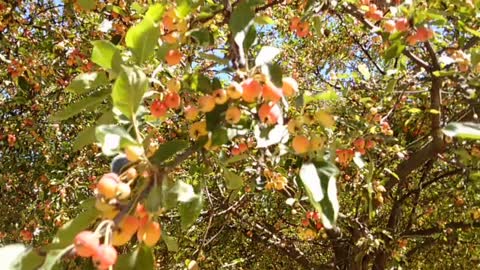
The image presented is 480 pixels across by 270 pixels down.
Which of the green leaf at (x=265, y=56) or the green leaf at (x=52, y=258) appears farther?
the green leaf at (x=265, y=56)

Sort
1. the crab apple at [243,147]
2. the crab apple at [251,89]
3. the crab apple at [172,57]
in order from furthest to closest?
the crab apple at [243,147]
the crab apple at [172,57]
the crab apple at [251,89]

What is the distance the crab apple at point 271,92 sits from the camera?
135 centimetres

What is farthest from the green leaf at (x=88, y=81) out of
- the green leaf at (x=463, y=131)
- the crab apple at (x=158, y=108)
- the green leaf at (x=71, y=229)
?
the green leaf at (x=463, y=131)

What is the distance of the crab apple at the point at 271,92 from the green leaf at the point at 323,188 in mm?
181

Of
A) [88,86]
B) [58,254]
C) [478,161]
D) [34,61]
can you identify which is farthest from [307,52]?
[58,254]

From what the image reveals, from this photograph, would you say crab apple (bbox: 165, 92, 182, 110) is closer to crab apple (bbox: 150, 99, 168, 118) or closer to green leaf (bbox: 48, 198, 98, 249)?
crab apple (bbox: 150, 99, 168, 118)

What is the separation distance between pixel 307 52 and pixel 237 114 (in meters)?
4.86

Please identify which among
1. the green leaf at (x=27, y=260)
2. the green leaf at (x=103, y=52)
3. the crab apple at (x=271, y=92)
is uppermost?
the crab apple at (x=271, y=92)

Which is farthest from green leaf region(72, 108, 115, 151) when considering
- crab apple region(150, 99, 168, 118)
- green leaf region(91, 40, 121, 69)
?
green leaf region(91, 40, 121, 69)

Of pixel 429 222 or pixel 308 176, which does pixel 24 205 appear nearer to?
pixel 429 222

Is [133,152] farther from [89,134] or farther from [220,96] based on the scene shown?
[89,134]

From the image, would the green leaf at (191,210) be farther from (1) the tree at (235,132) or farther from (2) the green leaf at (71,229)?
(2) the green leaf at (71,229)

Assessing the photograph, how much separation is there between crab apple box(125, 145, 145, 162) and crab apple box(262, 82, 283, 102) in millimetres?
331

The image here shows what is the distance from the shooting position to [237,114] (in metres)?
1.40
